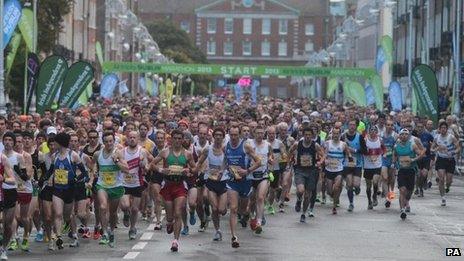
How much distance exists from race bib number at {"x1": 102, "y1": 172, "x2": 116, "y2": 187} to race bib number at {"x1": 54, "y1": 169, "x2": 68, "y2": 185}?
71 centimetres

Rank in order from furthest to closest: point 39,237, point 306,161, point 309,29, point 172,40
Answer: point 309,29
point 172,40
point 306,161
point 39,237

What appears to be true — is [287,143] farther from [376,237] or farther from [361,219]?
[376,237]

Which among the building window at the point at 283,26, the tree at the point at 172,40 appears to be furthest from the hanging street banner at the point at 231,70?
the building window at the point at 283,26

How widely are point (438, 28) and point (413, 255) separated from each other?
55.4 metres

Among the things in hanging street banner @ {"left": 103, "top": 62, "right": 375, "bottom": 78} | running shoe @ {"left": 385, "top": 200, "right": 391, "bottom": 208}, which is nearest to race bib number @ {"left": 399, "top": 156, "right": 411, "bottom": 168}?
running shoe @ {"left": 385, "top": 200, "right": 391, "bottom": 208}

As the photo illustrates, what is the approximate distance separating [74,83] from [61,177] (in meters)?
16.5

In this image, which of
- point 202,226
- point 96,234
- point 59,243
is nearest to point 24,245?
point 59,243

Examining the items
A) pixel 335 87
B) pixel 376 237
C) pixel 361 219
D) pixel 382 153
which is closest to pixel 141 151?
pixel 376 237

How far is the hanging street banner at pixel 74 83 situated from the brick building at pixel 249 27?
148m

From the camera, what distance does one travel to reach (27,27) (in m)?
35.6

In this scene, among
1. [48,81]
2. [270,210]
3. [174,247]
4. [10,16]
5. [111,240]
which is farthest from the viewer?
[10,16]

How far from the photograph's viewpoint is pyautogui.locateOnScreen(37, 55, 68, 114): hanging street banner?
3212cm

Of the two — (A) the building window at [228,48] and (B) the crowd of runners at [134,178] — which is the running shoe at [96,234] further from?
(A) the building window at [228,48]

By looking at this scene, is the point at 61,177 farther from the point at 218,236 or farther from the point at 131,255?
the point at 218,236
